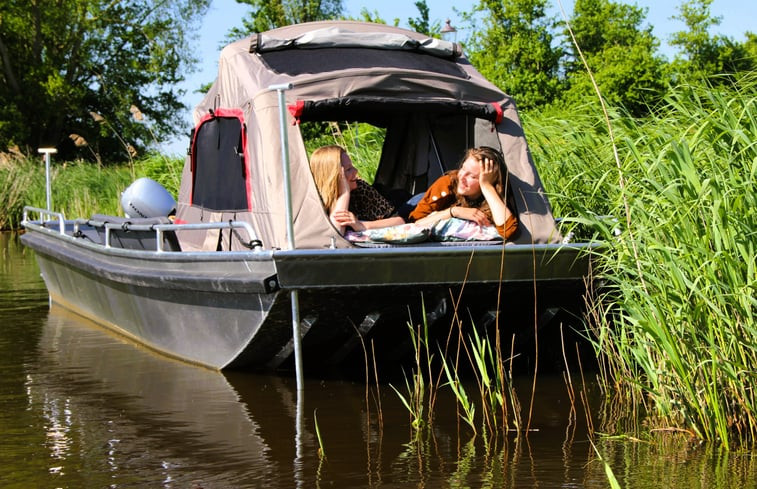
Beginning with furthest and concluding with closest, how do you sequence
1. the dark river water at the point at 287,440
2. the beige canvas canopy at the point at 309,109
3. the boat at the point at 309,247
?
the beige canvas canopy at the point at 309,109 → the boat at the point at 309,247 → the dark river water at the point at 287,440

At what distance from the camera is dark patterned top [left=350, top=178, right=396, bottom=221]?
7.69 m

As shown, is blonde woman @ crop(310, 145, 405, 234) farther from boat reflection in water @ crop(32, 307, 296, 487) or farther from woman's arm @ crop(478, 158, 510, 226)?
boat reflection in water @ crop(32, 307, 296, 487)

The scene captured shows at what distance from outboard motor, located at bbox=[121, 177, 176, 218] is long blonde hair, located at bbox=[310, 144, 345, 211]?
122 inches

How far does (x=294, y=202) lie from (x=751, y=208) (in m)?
2.82

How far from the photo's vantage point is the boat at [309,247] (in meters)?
6.31

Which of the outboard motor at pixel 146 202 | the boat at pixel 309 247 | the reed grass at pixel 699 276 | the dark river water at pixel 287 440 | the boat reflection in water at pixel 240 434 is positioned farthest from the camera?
the outboard motor at pixel 146 202

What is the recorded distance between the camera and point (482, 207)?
7.24 meters

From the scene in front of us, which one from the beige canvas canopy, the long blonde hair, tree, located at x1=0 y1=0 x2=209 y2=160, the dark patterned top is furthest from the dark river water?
tree, located at x1=0 y1=0 x2=209 y2=160

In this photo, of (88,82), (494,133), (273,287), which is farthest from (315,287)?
(88,82)

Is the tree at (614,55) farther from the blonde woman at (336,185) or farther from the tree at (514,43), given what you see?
the blonde woman at (336,185)

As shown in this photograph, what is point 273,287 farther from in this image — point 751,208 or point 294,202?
point 751,208

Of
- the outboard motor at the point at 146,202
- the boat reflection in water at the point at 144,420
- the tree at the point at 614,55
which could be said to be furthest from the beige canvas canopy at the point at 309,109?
the tree at the point at 614,55

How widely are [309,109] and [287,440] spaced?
2.35 metres

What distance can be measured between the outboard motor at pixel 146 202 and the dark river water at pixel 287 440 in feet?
7.58
